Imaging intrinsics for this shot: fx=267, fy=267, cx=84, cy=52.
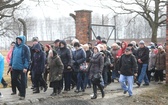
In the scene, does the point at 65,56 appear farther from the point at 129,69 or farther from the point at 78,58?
the point at 129,69

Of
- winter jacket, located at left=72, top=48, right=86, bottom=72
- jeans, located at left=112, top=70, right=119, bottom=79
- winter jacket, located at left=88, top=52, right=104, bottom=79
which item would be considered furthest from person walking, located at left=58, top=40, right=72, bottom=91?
jeans, located at left=112, top=70, right=119, bottom=79

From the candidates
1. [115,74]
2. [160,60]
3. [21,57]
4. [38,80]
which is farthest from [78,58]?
[160,60]

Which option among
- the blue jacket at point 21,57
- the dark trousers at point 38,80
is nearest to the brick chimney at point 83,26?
the dark trousers at point 38,80

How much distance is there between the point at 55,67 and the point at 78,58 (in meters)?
1.01

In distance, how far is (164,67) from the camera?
10.8 metres

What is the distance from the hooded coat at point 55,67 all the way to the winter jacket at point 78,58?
82 cm

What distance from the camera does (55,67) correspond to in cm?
805

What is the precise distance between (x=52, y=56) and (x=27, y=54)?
0.84 metres

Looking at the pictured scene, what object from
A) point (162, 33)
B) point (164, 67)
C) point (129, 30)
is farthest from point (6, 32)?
point (129, 30)

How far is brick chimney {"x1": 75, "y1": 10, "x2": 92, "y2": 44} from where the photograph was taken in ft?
47.7

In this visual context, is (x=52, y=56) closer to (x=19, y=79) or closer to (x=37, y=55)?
(x=37, y=55)

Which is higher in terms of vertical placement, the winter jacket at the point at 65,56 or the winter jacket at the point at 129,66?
the winter jacket at the point at 65,56

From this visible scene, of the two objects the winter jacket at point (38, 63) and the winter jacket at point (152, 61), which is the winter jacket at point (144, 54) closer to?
the winter jacket at point (152, 61)

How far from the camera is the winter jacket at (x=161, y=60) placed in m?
10.7
